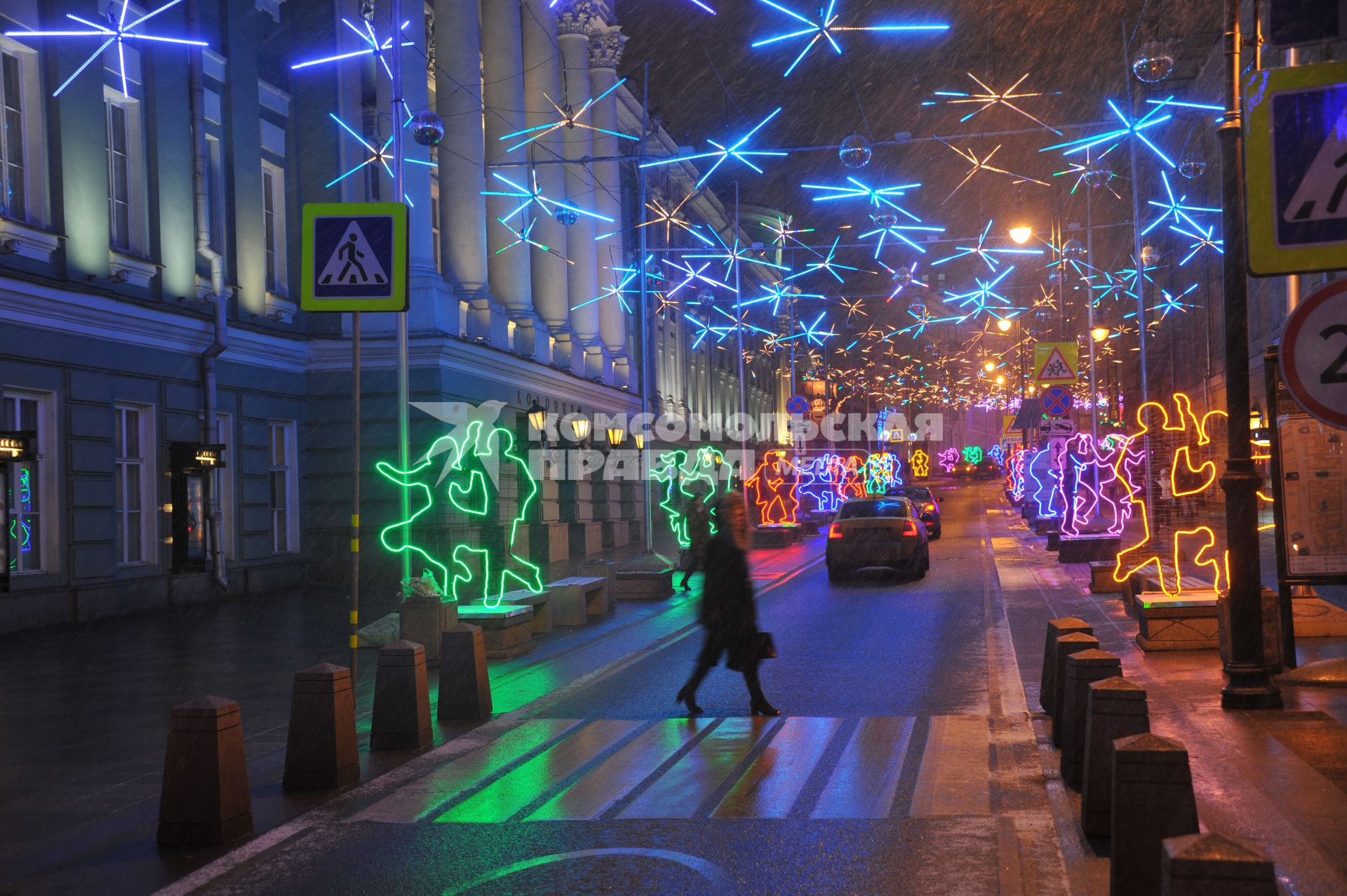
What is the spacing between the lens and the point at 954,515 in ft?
188

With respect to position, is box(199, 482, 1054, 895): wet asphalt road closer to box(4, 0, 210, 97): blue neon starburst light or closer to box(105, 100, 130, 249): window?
box(4, 0, 210, 97): blue neon starburst light

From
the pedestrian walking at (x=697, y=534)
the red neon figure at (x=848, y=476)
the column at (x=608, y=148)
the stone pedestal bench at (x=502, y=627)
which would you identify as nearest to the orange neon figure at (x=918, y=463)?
the red neon figure at (x=848, y=476)

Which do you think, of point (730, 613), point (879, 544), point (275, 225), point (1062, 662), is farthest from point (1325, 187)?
point (275, 225)

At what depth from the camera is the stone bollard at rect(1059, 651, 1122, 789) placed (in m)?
7.71

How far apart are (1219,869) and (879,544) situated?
70.7 ft

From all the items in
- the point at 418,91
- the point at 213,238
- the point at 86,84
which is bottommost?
the point at 213,238

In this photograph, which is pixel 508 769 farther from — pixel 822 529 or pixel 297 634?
pixel 822 529

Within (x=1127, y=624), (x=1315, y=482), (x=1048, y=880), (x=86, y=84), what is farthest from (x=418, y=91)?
(x=1048, y=880)

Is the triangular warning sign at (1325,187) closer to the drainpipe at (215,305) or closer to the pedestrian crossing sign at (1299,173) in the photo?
the pedestrian crossing sign at (1299,173)

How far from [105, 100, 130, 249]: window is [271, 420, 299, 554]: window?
5977 millimetres

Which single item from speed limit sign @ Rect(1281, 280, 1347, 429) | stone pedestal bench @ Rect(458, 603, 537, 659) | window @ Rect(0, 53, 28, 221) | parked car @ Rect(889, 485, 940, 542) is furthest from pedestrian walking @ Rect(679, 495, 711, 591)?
parked car @ Rect(889, 485, 940, 542)

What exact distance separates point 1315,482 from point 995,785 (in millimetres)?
5151

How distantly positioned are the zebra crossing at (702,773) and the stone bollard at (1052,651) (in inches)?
20.3

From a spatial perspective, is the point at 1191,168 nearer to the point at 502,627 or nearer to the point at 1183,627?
the point at 1183,627
